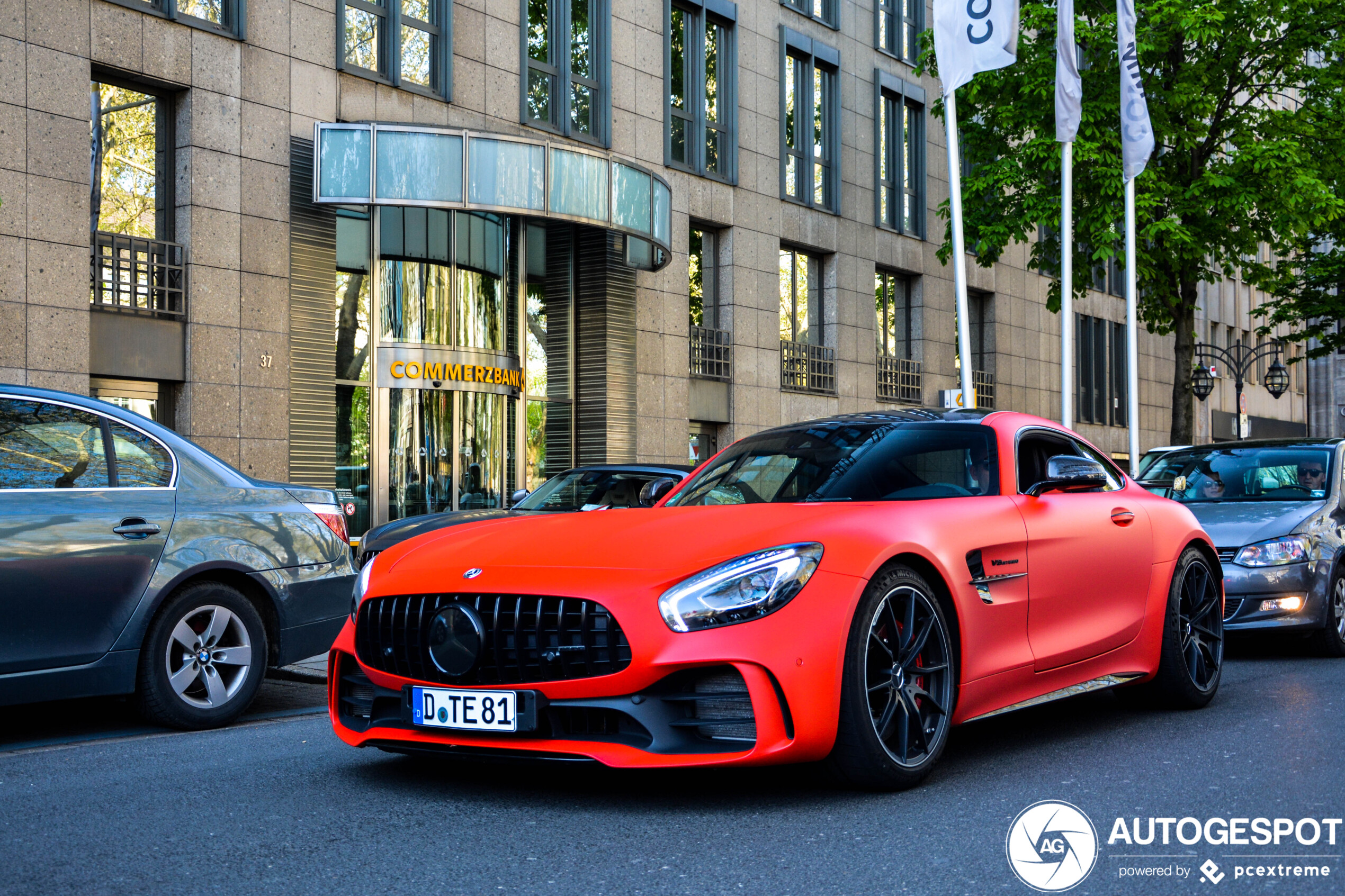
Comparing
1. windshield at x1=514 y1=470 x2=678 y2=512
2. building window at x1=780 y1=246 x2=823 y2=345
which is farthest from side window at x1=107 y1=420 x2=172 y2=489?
building window at x1=780 y1=246 x2=823 y2=345

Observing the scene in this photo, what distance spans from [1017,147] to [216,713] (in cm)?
1958

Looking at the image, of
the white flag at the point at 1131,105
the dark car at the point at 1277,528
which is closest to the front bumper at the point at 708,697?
the dark car at the point at 1277,528

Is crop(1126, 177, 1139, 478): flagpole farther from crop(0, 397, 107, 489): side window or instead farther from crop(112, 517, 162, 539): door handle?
crop(0, 397, 107, 489): side window

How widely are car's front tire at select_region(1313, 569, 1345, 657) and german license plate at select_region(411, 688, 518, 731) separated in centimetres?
703

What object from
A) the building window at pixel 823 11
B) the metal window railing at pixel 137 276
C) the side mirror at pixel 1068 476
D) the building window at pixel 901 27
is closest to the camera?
the side mirror at pixel 1068 476

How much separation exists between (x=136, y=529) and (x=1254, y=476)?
8.08 meters

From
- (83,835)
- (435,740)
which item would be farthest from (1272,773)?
(83,835)

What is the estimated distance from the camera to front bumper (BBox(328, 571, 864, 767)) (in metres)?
4.29

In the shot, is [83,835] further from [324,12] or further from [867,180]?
[867,180]

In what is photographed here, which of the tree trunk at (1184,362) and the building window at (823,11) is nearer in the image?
the tree trunk at (1184,362)

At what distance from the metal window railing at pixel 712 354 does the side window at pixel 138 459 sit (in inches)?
670

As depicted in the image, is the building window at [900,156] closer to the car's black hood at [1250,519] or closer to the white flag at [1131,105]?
the white flag at [1131,105]

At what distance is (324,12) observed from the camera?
58.0 ft

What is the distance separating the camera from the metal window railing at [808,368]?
25719mm
